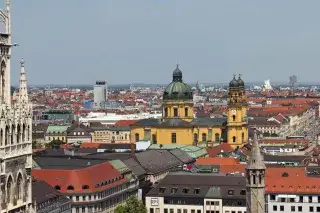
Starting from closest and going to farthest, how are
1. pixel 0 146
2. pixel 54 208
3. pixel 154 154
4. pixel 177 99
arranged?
pixel 0 146 < pixel 54 208 < pixel 154 154 < pixel 177 99

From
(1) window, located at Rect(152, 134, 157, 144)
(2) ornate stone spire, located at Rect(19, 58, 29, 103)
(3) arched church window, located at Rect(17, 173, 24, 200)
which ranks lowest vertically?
(1) window, located at Rect(152, 134, 157, 144)

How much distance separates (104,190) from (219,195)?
14205 mm

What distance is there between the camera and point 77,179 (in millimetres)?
95438

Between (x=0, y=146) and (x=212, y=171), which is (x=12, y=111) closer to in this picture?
(x=0, y=146)

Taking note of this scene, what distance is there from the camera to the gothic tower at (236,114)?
153 meters

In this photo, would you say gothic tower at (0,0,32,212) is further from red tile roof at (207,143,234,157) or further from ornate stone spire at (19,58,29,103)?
red tile roof at (207,143,234,157)

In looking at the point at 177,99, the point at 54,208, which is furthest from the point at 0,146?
the point at 177,99

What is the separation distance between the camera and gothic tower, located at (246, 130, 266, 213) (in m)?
63.0

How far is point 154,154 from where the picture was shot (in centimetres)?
13175

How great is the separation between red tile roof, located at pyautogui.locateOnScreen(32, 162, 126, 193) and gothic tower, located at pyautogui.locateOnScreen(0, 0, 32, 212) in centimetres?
6782

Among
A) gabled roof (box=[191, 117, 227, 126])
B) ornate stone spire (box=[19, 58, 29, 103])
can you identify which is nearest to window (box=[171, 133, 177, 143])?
gabled roof (box=[191, 117, 227, 126])

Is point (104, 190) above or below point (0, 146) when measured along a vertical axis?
below

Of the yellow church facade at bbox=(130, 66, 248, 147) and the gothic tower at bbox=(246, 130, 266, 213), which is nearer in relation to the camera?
the gothic tower at bbox=(246, 130, 266, 213)

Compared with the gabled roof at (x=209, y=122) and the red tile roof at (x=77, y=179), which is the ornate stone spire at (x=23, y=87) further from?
the gabled roof at (x=209, y=122)
